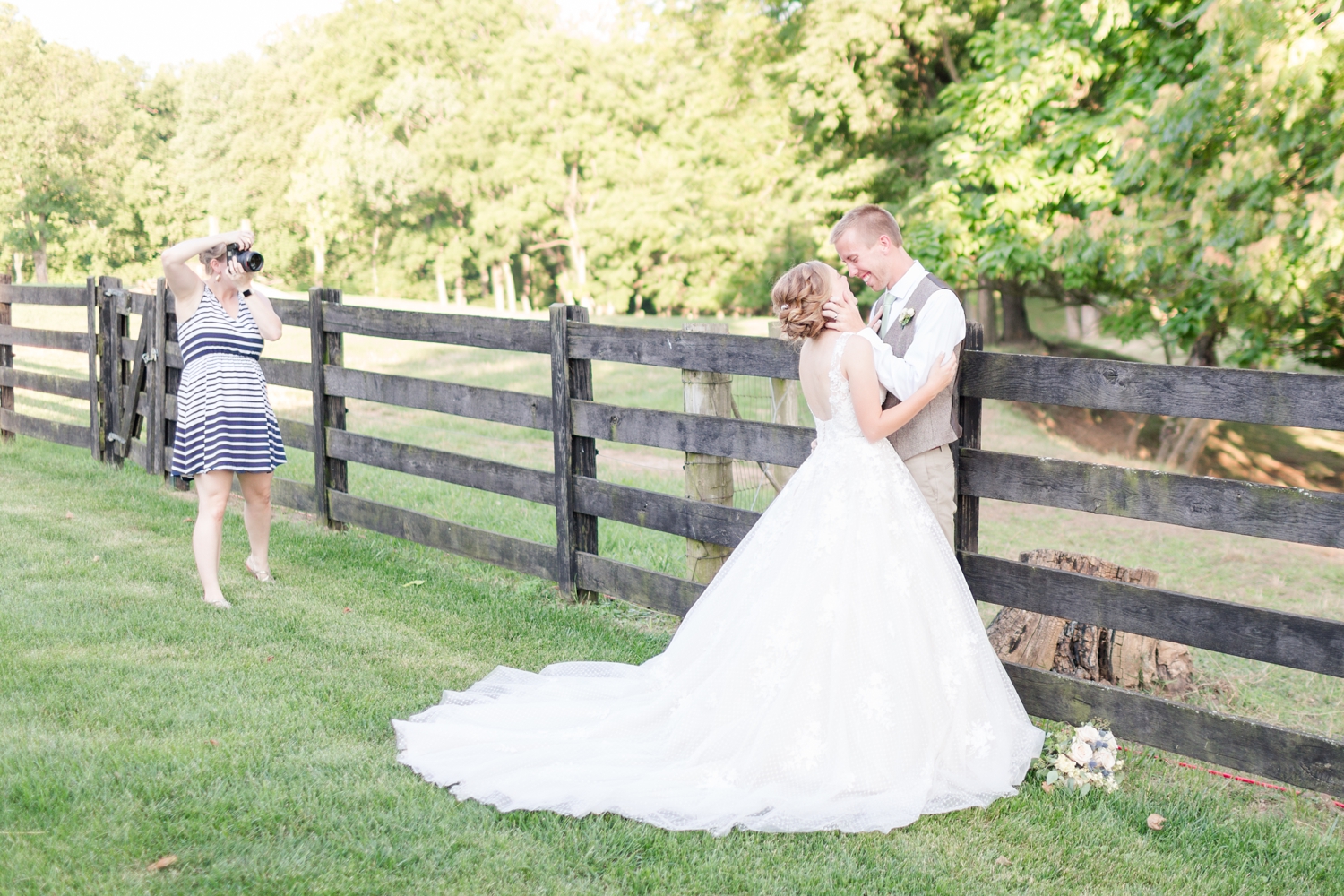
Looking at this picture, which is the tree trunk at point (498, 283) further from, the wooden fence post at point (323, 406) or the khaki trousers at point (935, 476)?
the khaki trousers at point (935, 476)

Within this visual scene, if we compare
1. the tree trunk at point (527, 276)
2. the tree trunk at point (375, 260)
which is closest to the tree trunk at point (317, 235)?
the tree trunk at point (375, 260)

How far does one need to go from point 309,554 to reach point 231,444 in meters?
1.20

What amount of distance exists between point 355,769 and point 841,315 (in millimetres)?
2386

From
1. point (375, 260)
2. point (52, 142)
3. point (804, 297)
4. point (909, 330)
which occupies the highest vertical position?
point (52, 142)

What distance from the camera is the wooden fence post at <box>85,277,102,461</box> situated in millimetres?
9938

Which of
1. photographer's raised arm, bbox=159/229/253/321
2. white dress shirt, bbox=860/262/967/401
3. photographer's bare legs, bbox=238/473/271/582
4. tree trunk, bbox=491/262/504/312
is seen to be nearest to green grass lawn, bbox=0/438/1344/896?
photographer's bare legs, bbox=238/473/271/582

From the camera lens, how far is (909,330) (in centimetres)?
412

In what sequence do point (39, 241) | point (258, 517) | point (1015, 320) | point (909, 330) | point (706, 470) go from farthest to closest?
1. point (39, 241)
2. point (1015, 320)
3. point (258, 517)
4. point (706, 470)
5. point (909, 330)

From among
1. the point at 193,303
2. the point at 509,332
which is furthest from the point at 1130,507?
the point at 193,303

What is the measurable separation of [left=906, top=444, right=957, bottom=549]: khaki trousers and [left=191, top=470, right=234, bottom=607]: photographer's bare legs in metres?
3.74

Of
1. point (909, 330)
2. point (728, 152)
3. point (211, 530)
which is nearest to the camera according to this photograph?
point (909, 330)

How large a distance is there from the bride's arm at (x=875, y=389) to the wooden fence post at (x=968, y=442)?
347 mm

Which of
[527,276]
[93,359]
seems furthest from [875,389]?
[527,276]

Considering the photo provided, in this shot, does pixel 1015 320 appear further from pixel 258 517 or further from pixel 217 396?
pixel 217 396
